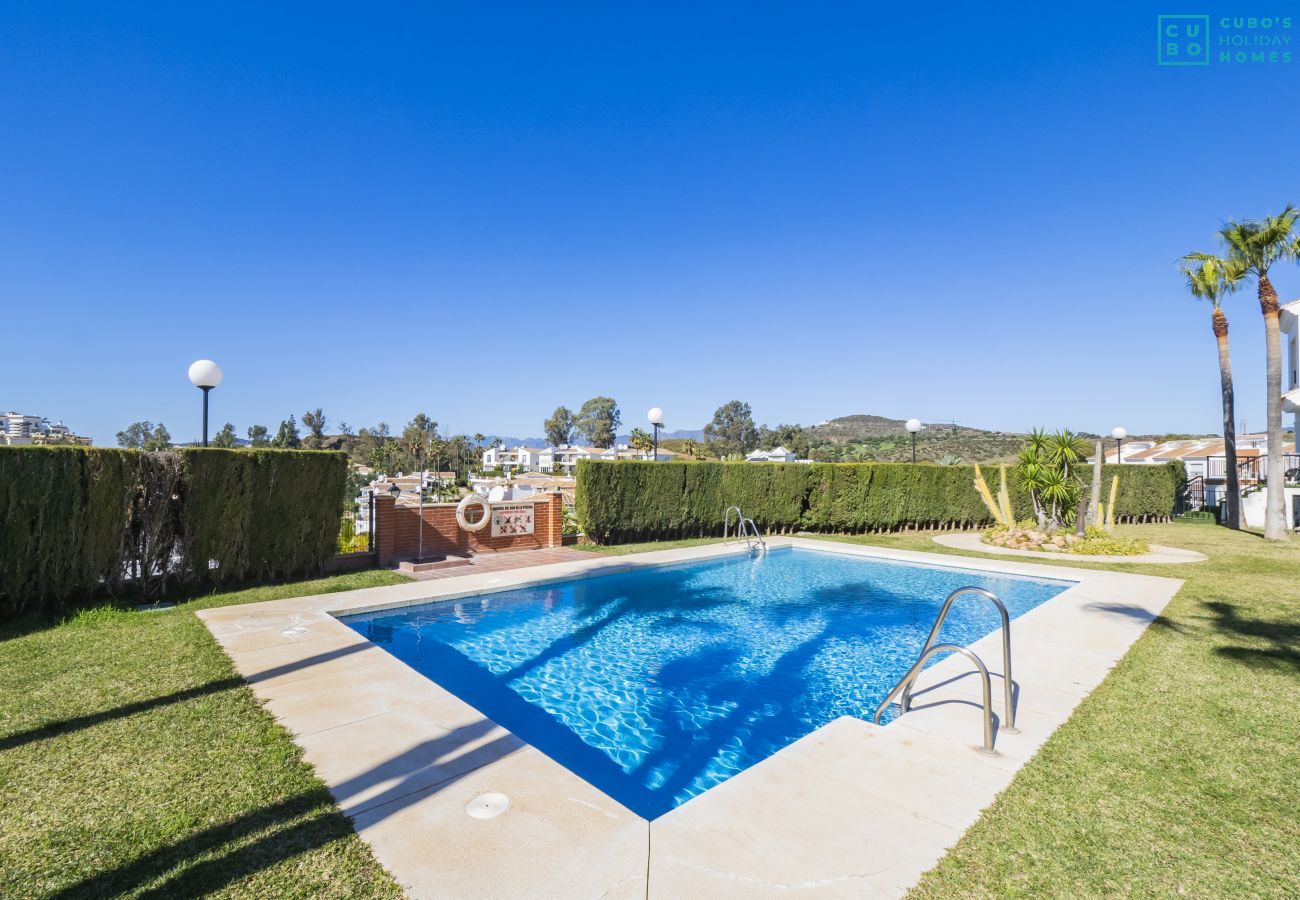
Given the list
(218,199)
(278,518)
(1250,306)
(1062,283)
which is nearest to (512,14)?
(218,199)

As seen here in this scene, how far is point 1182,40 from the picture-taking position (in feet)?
34.7

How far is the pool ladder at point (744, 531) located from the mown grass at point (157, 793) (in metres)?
11.5

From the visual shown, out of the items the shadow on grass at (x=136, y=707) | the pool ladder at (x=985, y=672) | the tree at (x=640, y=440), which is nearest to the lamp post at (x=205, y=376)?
the shadow on grass at (x=136, y=707)

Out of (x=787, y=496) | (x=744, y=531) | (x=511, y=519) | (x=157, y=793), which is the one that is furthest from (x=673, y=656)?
(x=787, y=496)

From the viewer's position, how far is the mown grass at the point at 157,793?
2.57 m

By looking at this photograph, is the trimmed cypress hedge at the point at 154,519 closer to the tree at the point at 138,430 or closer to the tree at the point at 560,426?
the tree at the point at 560,426

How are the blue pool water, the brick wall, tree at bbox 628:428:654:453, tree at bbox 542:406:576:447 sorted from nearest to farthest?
the blue pool water
the brick wall
tree at bbox 628:428:654:453
tree at bbox 542:406:576:447

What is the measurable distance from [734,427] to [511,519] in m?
99.6

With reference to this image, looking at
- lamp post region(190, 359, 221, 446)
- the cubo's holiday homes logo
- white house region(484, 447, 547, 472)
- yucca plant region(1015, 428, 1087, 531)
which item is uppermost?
the cubo's holiday homes logo

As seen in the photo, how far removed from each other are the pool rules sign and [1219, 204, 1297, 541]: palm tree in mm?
19738

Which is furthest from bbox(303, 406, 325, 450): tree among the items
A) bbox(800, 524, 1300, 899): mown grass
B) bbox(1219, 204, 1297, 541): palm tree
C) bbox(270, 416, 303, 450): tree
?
bbox(800, 524, 1300, 899): mown grass

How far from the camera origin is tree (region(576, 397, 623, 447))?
105 m

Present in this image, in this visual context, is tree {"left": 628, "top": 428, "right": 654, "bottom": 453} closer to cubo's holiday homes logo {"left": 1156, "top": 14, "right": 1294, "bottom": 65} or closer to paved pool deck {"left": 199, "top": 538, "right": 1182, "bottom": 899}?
cubo's holiday homes logo {"left": 1156, "top": 14, "right": 1294, "bottom": 65}

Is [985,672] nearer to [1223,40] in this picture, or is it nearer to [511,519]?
[511,519]
